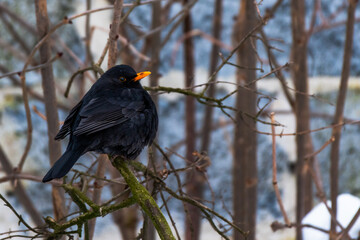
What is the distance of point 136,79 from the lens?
186 centimetres

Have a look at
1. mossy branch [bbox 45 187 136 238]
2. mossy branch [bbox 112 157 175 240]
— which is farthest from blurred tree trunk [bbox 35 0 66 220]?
mossy branch [bbox 112 157 175 240]

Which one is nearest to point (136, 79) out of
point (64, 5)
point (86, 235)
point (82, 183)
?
point (82, 183)

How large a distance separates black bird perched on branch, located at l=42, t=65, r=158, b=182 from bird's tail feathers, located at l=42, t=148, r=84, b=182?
0.03 m

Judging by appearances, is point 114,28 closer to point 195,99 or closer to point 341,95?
point 341,95

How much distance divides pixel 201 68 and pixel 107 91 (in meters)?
2.14

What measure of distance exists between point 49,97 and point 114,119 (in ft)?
1.09

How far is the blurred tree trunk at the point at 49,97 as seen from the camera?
1927mm

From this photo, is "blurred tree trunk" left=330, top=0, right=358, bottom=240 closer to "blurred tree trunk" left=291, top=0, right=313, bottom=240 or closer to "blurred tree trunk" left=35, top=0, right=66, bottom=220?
"blurred tree trunk" left=291, top=0, right=313, bottom=240

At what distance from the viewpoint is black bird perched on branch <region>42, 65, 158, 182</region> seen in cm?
169

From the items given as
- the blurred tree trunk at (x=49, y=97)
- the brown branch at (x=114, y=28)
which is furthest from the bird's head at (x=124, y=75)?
the blurred tree trunk at (x=49, y=97)

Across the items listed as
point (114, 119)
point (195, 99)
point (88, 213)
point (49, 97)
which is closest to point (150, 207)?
point (88, 213)

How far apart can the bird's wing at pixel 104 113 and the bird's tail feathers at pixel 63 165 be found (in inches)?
2.4

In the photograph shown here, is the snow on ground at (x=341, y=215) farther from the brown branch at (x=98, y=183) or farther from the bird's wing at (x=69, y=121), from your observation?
the bird's wing at (x=69, y=121)

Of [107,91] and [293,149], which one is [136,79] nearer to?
[107,91]
